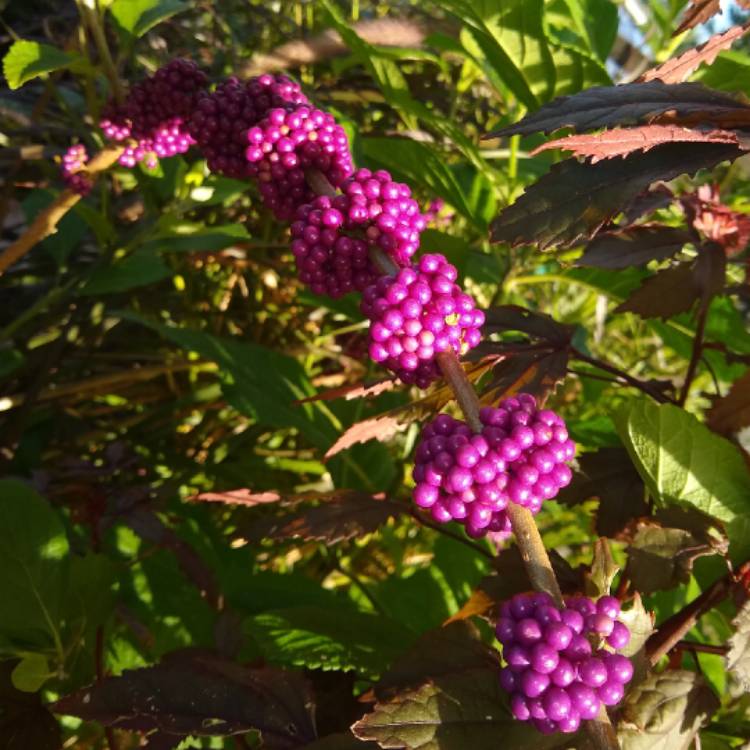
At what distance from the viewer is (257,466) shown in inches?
44.4

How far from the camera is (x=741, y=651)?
443 millimetres

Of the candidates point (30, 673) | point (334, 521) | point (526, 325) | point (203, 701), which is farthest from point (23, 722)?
point (526, 325)

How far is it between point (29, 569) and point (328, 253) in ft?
1.16

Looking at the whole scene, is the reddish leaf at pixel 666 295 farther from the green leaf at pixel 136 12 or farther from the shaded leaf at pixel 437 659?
the green leaf at pixel 136 12

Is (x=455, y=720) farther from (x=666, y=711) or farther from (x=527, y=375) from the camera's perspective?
(x=527, y=375)

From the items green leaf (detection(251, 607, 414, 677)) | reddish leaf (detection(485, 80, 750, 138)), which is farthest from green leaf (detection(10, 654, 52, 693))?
reddish leaf (detection(485, 80, 750, 138))

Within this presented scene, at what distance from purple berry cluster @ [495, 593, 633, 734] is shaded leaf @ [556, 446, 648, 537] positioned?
0.25m

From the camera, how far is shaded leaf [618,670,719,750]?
1.52ft

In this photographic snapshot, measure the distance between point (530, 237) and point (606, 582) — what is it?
0.20 meters

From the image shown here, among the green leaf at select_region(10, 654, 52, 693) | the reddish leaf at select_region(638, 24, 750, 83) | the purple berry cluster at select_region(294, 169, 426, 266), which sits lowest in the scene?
the green leaf at select_region(10, 654, 52, 693)

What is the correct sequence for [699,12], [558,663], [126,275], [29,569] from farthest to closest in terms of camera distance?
[126,275], [29,569], [699,12], [558,663]

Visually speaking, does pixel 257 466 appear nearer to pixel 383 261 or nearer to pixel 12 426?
pixel 12 426

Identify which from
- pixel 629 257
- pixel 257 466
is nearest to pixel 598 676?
pixel 629 257

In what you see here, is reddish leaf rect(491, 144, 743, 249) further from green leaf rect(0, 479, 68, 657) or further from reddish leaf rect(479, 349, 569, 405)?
green leaf rect(0, 479, 68, 657)
